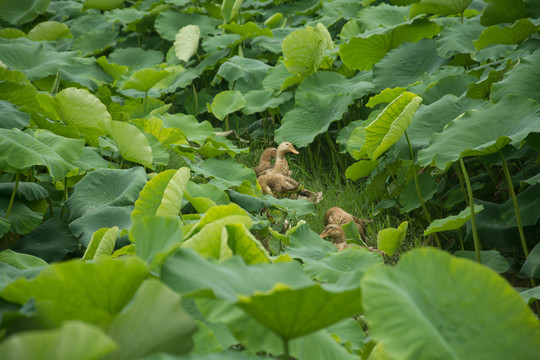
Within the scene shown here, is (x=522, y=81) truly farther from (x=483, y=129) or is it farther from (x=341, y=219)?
(x=341, y=219)

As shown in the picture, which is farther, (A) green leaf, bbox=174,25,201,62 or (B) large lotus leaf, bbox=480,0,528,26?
(A) green leaf, bbox=174,25,201,62

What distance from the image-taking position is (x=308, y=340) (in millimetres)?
852

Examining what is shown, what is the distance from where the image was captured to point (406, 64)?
9.53ft

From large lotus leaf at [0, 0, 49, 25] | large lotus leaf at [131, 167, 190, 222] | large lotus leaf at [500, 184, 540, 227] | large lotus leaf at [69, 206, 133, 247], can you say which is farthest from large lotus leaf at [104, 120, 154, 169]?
large lotus leaf at [0, 0, 49, 25]

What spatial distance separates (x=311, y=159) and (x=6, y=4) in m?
3.62

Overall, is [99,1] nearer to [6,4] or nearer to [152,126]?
[6,4]

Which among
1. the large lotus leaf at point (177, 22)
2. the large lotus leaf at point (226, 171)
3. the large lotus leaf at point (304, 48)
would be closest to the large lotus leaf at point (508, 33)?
the large lotus leaf at point (304, 48)

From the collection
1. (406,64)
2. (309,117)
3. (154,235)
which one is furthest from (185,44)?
(154,235)

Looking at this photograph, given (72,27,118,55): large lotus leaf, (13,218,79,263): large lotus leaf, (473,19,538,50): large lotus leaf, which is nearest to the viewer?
(13,218,79,263): large lotus leaf

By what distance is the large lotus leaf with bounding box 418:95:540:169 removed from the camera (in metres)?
1.65

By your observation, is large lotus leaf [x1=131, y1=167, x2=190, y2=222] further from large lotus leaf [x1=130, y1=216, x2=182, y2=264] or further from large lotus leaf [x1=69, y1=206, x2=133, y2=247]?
large lotus leaf [x1=130, y1=216, x2=182, y2=264]

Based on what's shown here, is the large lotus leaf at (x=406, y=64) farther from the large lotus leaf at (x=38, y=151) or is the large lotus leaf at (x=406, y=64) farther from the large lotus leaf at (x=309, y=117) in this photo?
the large lotus leaf at (x=38, y=151)

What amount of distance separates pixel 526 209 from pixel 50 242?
68.1 inches

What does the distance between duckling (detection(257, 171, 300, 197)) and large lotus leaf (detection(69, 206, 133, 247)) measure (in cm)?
87
